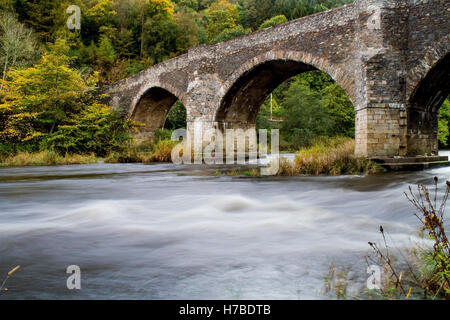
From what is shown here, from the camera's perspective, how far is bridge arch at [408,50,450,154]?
10.4 metres

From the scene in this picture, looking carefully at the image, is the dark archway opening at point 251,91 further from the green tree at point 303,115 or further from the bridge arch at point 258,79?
the green tree at point 303,115

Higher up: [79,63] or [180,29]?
[180,29]

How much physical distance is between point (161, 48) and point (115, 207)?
31876 mm

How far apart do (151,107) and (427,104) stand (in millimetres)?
15804

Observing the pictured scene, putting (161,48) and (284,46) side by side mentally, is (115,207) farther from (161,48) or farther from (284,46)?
(161,48)

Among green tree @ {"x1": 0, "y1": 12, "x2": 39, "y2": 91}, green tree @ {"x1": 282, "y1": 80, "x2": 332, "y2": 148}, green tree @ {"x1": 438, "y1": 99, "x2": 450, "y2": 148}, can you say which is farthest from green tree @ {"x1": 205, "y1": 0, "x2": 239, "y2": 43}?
green tree @ {"x1": 0, "y1": 12, "x2": 39, "y2": 91}

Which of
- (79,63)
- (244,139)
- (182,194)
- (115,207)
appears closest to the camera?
(115,207)

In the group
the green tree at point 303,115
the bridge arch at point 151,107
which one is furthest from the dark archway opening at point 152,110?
the green tree at point 303,115

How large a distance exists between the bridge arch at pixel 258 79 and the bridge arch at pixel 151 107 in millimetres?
4308

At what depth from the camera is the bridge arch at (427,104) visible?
10.4 metres

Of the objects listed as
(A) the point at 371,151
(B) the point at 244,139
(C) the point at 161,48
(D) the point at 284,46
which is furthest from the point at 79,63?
(A) the point at 371,151

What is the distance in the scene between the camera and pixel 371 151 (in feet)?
34.8

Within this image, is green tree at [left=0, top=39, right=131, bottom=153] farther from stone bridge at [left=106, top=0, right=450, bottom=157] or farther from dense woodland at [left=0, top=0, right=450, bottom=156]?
stone bridge at [left=106, top=0, right=450, bottom=157]
